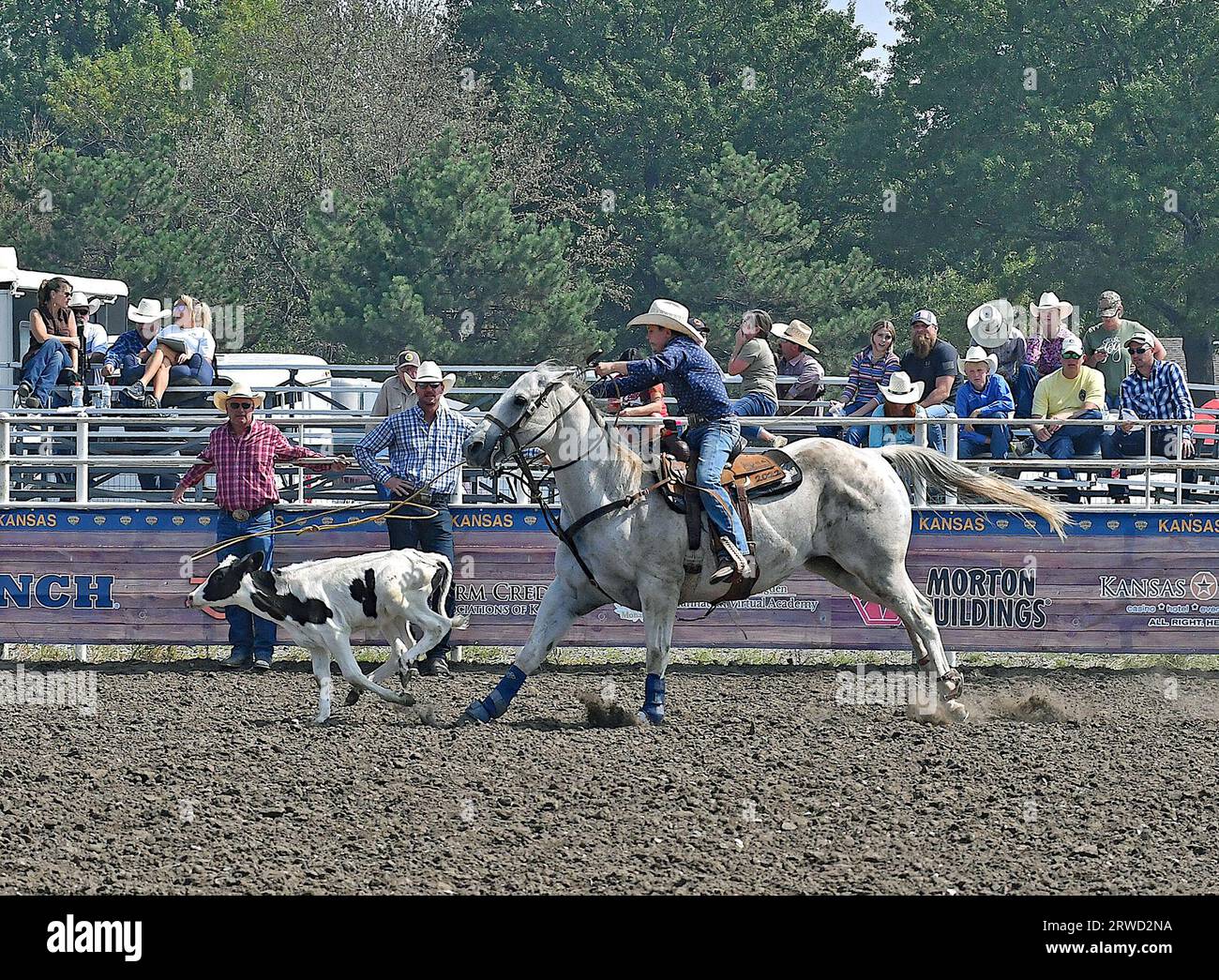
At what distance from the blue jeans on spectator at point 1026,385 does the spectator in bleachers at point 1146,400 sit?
92cm

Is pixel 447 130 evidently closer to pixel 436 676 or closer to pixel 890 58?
pixel 890 58

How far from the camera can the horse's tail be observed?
42.4 feet

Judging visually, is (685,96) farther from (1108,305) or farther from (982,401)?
(982,401)

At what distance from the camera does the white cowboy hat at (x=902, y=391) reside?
50.0ft

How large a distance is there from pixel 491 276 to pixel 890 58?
58.9 feet

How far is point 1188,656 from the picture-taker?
1619 centimetres

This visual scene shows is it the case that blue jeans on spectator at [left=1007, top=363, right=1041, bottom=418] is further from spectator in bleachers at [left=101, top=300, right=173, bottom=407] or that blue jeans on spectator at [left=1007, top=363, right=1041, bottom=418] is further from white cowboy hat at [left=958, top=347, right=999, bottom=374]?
spectator in bleachers at [left=101, top=300, right=173, bottom=407]

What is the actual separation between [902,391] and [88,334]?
932cm

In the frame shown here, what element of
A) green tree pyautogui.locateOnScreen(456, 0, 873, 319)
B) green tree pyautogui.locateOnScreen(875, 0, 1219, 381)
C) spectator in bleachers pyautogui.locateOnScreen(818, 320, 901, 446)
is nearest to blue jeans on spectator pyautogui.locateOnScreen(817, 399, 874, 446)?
spectator in bleachers pyautogui.locateOnScreen(818, 320, 901, 446)

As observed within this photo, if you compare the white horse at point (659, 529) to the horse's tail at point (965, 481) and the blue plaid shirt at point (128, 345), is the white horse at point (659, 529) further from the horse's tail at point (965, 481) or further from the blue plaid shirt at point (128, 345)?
the blue plaid shirt at point (128, 345)

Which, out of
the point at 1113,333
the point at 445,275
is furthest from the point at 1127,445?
the point at 445,275

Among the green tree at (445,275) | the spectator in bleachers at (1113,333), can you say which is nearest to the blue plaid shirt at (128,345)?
the spectator in bleachers at (1113,333)

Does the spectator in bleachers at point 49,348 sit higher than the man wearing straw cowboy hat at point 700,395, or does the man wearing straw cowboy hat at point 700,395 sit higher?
the spectator in bleachers at point 49,348
